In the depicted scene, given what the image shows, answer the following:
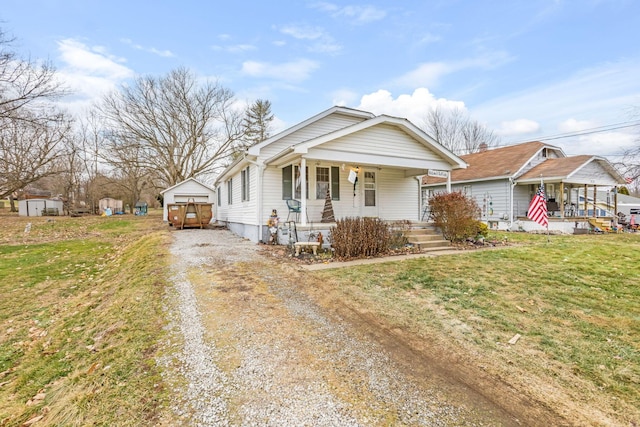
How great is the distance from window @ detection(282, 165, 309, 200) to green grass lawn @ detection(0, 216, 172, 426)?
4212 mm

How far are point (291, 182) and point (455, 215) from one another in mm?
5456

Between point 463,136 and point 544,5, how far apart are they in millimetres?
23019

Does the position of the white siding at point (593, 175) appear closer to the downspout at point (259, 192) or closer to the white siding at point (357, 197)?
the white siding at point (357, 197)

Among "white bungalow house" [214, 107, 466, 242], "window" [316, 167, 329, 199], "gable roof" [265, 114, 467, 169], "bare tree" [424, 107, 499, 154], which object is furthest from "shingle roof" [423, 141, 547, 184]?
"bare tree" [424, 107, 499, 154]

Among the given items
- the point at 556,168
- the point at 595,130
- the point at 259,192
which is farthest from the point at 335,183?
the point at 595,130

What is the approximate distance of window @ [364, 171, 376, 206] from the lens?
1184 cm

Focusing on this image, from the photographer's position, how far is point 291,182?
10.6 meters

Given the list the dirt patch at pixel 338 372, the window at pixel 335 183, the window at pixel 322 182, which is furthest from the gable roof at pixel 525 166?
the dirt patch at pixel 338 372

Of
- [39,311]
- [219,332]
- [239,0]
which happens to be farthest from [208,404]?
[239,0]

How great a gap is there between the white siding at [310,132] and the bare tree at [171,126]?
20.0 meters

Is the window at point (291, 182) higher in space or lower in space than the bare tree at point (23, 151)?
lower

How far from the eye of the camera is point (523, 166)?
15.8m

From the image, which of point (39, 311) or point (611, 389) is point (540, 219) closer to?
point (611, 389)

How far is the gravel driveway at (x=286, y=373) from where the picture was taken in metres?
2.12
